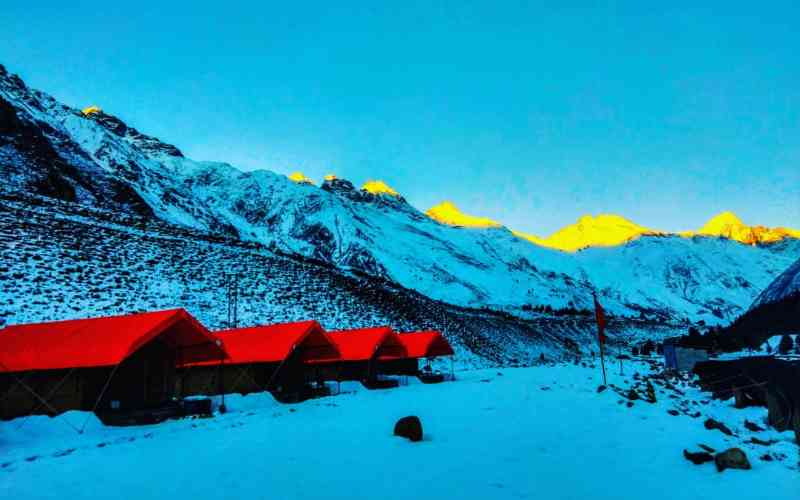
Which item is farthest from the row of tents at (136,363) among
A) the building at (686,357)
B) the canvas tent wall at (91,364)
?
the building at (686,357)

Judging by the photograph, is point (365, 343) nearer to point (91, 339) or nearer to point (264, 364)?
point (264, 364)

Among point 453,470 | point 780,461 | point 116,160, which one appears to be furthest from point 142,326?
point 116,160

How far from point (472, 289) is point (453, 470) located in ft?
446

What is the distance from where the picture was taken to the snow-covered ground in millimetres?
8797

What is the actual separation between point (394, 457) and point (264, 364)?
16320mm

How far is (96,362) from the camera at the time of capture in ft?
54.1

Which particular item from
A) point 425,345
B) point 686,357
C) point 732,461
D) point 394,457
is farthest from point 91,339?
point 686,357

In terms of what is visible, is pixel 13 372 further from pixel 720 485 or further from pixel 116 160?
pixel 116 160

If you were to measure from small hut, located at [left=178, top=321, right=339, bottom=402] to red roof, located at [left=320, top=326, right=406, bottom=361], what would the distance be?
4370 mm

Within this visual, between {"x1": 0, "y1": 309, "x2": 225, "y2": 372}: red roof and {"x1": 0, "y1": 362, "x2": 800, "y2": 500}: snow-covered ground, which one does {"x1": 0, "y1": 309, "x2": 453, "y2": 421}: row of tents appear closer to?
{"x1": 0, "y1": 309, "x2": 225, "y2": 372}: red roof

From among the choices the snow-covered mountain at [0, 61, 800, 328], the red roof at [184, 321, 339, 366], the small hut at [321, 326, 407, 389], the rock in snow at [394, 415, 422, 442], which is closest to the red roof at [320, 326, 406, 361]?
the small hut at [321, 326, 407, 389]

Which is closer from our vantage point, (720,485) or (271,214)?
(720,485)

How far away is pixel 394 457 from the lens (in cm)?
1118

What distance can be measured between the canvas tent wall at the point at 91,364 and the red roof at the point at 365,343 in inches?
528
